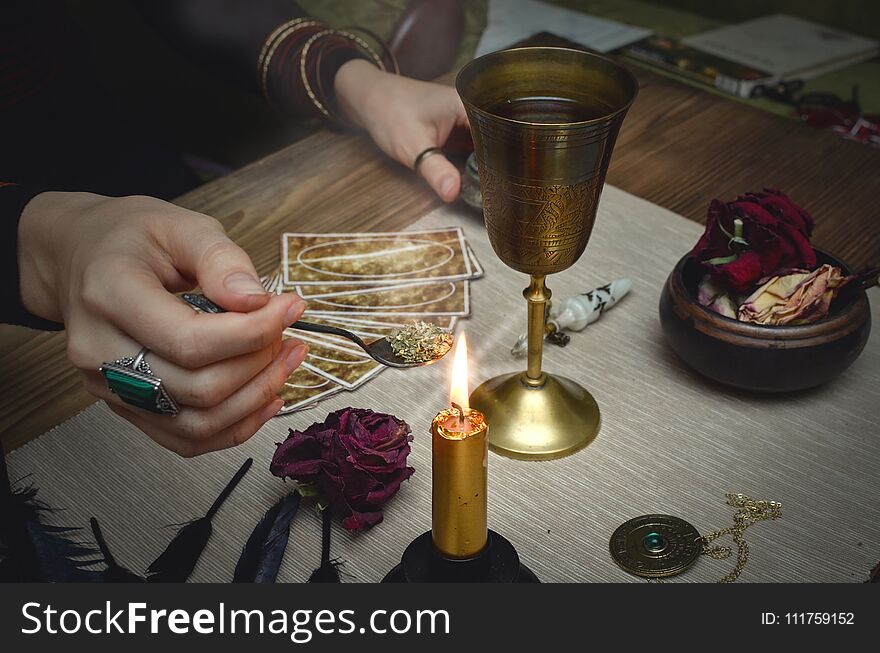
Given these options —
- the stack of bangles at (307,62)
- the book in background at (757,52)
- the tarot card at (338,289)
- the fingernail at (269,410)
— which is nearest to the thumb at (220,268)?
the fingernail at (269,410)

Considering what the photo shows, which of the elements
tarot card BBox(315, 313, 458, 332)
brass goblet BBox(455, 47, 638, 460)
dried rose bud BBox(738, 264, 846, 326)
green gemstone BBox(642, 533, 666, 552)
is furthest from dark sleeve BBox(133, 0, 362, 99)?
green gemstone BBox(642, 533, 666, 552)

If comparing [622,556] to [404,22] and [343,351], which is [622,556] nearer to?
[343,351]

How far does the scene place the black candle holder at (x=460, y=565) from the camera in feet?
1.81

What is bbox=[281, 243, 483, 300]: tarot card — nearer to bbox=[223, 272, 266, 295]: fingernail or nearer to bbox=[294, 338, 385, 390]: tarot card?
bbox=[294, 338, 385, 390]: tarot card

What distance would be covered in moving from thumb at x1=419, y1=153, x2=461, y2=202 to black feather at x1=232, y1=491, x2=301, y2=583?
0.53 metres

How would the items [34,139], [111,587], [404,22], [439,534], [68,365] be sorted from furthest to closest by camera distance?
[404,22] < [34,139] < [68,365] < [111,587] < [439,534]

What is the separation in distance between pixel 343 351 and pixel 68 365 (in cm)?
29

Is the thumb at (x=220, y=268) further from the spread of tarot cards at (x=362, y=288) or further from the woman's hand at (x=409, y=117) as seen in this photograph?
the woman's hand at (x=409, y=117)

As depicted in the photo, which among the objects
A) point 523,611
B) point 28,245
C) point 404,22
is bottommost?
point 404,22

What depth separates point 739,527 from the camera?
699 millimetres

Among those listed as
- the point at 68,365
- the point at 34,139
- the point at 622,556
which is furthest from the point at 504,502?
the point at 34,139

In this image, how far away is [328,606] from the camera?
61 centimetres

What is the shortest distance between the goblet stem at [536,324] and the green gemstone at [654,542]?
0.62 ft

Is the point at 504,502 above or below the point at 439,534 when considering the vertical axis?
below
